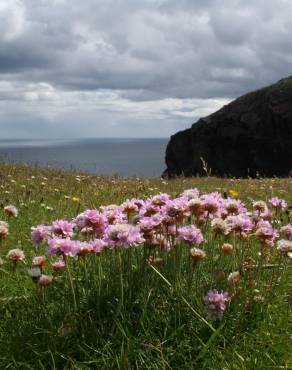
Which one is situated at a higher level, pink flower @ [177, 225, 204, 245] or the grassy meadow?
pink flower @ [177, 225, 204, 245]

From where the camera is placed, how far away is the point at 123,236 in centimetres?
377

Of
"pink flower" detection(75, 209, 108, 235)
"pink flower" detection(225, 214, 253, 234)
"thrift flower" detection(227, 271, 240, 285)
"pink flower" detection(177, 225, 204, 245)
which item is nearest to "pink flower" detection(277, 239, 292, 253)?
"pink flower" detection(225, 214, 253, 234)

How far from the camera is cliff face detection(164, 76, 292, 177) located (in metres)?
50.4

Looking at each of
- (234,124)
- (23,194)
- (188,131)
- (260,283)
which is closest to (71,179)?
(23,194)

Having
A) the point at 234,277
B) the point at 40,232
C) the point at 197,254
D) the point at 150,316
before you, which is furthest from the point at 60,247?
the point at 234,277

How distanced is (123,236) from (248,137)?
51802 millimetres

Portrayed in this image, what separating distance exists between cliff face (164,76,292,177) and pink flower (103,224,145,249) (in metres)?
41.3

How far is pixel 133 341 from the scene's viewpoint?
3795 millimetres

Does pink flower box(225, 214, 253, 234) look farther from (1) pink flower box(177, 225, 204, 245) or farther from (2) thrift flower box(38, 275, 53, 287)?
(2) thrift flower box(38, 275, 53, 287)

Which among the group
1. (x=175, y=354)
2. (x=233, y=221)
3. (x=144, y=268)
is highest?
(x=233, y=221)

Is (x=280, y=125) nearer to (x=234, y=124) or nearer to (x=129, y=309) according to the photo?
(x=234, y=124)

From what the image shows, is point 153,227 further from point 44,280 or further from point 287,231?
point 287,231

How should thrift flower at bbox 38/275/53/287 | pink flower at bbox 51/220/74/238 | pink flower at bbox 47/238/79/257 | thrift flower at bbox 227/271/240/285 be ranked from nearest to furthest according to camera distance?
pink flower at bbox 47/238/79/257
thrift flower at bbox 38/275/53/287
pink flower at bbox 51/220/74/238
thrift flower at bbox 227/271/240/285

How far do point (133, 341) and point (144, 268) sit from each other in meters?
0.60
